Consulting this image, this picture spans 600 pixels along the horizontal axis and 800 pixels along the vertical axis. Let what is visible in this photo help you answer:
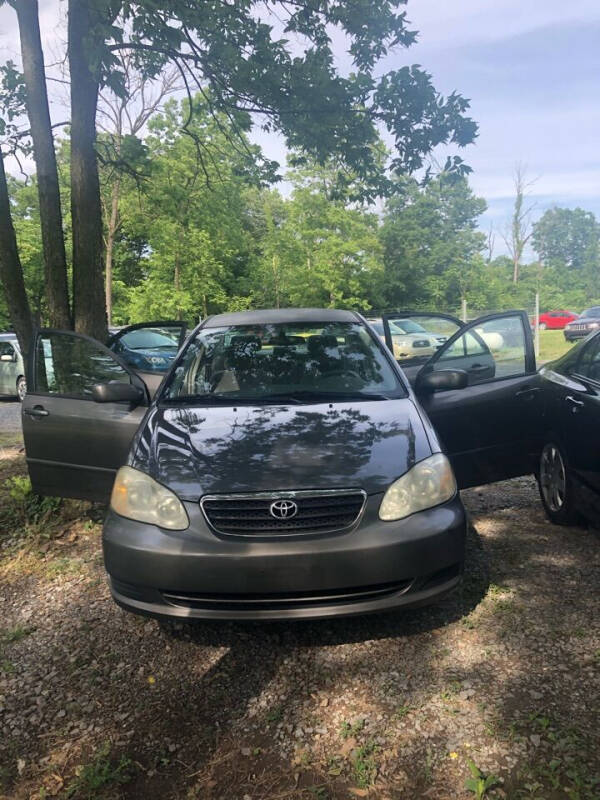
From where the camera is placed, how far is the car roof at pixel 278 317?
172 inches

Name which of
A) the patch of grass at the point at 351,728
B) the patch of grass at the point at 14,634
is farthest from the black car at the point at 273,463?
the patch of grass at the point at 14,634

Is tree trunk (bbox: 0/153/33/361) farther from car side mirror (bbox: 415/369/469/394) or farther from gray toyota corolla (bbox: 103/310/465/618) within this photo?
car side mirror (bbox: 415/369/469/394)

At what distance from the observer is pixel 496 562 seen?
3709 millimetres

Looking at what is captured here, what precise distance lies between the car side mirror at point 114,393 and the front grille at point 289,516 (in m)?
1.33

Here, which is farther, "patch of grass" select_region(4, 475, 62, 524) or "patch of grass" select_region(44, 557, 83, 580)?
"patch of grass" select_region(4, 475, 62, 524)

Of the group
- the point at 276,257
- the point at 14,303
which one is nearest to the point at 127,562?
the point at 14,303

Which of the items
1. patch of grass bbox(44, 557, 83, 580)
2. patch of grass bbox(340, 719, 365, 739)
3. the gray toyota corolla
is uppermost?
the gray toyota corolla

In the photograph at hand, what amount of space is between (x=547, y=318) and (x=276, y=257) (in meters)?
21.4

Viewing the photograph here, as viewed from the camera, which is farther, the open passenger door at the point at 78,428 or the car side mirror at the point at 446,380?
the open passenger door at the point at 78,428

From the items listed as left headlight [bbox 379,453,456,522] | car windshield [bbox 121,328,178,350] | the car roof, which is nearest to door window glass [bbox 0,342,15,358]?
car windshield [bbox 121,328,178,350]

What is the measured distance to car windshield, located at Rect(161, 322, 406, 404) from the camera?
3.62 m

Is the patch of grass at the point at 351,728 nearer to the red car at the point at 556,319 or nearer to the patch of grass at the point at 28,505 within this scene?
the patch of grass at the point at 28,505

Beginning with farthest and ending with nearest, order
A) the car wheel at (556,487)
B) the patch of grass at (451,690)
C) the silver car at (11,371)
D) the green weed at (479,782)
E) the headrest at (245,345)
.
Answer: the silver car at (11,371)
the car wheel at (556,487)
the headrest at (245,345)
the patch of grass at (451,690)
the green weed at (479,782)

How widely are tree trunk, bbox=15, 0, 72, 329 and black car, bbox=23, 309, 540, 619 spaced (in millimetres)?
1301
